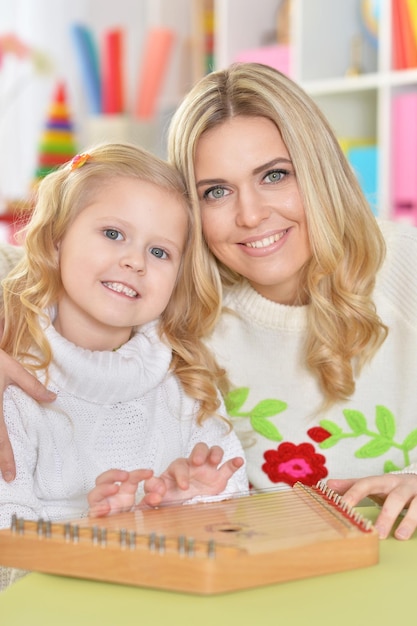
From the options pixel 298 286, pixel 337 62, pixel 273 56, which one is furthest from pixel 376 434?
pixel 273 56

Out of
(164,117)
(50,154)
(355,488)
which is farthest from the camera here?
(164,117)

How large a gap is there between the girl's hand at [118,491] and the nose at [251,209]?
0.61 metres

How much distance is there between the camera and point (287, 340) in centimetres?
173

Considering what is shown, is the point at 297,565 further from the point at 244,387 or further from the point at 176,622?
the point at 244,387

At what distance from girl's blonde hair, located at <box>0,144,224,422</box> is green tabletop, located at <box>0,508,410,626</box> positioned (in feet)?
1.90

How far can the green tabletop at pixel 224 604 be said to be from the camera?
860mm

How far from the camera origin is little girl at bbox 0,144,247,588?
1443mm

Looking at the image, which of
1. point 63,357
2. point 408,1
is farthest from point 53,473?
point 408,1

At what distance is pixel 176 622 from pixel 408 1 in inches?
95.0

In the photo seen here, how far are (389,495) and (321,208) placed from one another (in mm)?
598

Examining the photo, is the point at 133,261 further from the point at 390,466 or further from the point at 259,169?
the point at 390,466

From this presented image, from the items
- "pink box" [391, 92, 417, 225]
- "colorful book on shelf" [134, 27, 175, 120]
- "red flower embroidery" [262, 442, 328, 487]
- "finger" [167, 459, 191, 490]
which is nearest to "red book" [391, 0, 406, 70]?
"pink box" [391, 92, 417, 225]

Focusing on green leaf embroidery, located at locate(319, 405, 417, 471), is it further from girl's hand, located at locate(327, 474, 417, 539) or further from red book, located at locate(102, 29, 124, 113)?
red book, located at locate(102, 29, 124, 113)

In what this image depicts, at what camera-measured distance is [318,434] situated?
1.71 metres
